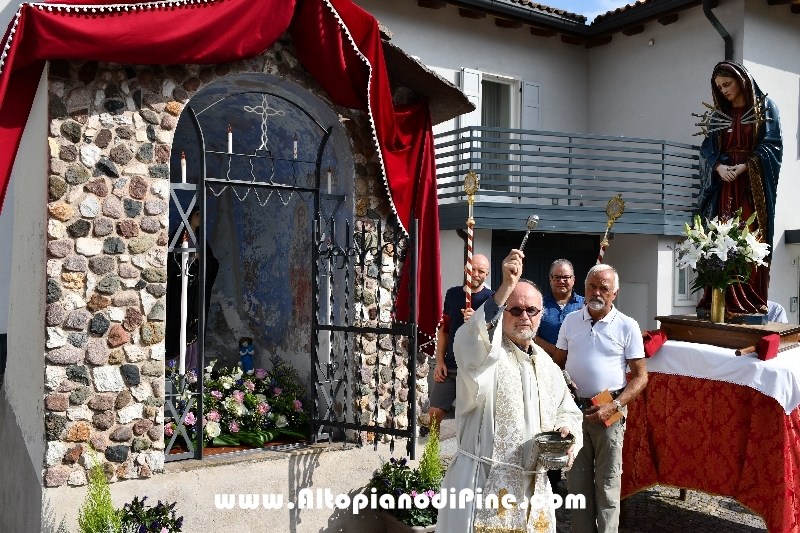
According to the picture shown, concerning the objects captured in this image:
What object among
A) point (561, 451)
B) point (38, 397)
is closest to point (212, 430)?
point (38, 397)

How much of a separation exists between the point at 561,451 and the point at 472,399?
0.48 meters

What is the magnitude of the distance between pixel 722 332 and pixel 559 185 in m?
5.65

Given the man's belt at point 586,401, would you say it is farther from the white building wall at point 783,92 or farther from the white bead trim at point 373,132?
the white building wall at point 783,92

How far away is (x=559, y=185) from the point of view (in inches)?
434

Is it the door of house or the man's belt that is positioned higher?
the door of house

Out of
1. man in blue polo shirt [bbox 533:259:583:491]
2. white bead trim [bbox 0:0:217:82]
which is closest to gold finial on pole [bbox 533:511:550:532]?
man in blue polo shirt [bbox 533:259:583:491]

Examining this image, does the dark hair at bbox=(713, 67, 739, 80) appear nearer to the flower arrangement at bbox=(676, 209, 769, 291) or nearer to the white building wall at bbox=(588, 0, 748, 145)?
the flower arrangement at bbox=(676, 209, 769, 291)

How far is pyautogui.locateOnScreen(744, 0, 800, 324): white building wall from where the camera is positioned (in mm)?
11766

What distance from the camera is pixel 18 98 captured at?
4453 mm

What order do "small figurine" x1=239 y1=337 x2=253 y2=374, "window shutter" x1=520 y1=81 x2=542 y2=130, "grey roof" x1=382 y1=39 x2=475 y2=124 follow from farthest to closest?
1. "window shutter" x1=520 y1=81 x2=542 y2=130
2. "small figurine" x1=239 y1=337 x2=253 y2=374
3. "grey roof" x1=382 y1=39 x2=475 y2=124

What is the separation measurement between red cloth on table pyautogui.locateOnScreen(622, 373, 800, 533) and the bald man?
59.8 inches

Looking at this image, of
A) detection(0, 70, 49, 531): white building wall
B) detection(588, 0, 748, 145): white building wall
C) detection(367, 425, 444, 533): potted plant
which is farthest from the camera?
detection(588, 0, 748, 145): white building wall

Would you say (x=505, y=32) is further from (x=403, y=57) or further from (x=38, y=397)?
(x=38, y=397)

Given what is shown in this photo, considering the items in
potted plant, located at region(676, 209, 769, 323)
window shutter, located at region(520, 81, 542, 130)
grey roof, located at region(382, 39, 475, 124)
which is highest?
window shutter, located at region(520, 81, 542, 130)
